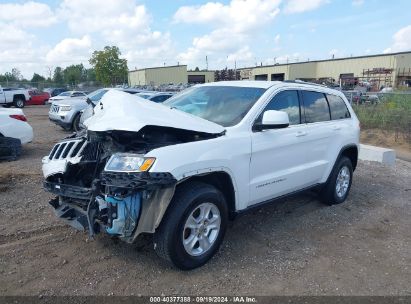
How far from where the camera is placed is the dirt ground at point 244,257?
11.6 feet

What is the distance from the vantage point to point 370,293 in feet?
11.6

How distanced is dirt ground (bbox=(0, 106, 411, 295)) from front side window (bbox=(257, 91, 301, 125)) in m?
1.40

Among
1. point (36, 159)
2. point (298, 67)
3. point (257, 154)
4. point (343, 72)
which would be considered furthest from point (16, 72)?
point (257, 154)

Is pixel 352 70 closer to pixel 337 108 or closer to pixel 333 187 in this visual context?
pixel 337 108

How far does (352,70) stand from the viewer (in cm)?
5447

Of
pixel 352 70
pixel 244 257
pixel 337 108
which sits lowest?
pixel 244 257

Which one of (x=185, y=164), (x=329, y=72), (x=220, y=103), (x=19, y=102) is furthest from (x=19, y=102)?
(x=329, y=72)

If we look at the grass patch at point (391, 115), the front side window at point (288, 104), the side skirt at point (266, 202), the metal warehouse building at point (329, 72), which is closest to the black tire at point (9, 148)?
the side skirt at point (266, 202)

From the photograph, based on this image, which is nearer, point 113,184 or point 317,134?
point 113,184

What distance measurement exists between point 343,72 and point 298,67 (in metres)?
7.53

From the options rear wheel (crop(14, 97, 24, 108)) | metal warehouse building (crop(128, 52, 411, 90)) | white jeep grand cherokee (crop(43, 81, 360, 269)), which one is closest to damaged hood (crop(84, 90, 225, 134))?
white jeep grand cherokee (crop(43, 81, 360, 269))

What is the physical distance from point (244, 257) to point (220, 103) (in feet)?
5.85

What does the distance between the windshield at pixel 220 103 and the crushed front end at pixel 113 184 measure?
814 mm

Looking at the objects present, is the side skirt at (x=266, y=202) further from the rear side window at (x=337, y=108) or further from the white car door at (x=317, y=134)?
the rear side window at (x=337, y=108)
